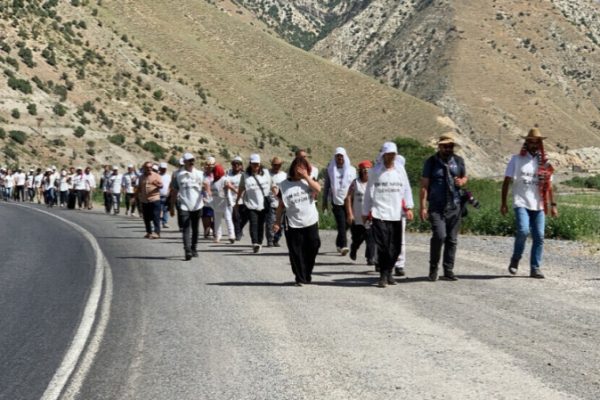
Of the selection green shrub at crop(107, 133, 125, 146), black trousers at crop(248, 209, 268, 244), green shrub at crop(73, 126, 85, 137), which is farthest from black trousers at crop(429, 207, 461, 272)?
Answer: green shrub at crop(107, 133, 125, 146)

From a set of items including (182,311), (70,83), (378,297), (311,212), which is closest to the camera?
(182,311)

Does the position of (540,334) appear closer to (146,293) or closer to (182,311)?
(182,311)

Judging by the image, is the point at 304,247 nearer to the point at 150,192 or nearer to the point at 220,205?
the point at 220,205

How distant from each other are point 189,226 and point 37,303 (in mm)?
5563

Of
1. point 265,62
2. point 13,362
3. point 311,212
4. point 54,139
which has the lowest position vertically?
point 13,362

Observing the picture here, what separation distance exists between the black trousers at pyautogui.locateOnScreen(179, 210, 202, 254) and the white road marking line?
2.93m

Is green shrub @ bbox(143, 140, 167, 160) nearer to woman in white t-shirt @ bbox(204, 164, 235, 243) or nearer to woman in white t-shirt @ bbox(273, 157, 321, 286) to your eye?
woman in white t-shirt @ bbox(204, 164, 235, 243)

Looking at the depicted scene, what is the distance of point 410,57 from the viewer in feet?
407

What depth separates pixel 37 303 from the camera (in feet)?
35.2

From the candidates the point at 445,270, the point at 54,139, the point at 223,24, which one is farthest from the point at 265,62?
the point at 445,270

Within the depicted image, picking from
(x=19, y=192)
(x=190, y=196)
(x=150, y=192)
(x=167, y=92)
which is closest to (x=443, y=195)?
(x=190, y=196)

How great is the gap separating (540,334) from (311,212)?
4.36 metres

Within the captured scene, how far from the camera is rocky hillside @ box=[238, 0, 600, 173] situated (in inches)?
4321

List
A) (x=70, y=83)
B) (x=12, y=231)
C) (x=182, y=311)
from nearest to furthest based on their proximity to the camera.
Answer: (x=182, y=311), (x=12, y=231), (x=70, y=83)
